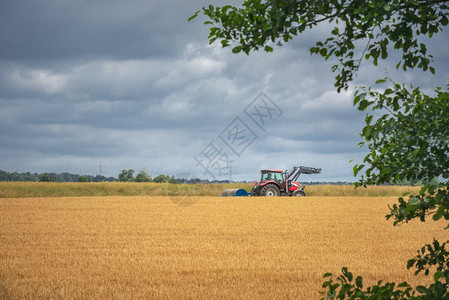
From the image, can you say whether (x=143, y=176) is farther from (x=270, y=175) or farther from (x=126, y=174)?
(x=270, y=175)

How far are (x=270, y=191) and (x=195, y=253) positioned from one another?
2350 centimetres

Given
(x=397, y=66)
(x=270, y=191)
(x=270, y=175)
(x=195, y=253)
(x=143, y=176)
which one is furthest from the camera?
(x=143, y=176)

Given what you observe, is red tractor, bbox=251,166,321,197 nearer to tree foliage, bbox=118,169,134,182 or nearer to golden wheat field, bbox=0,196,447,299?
golden wheat field, bbox=0,196,447,299

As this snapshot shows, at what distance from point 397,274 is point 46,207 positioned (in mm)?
24387

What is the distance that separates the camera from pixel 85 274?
31.7 feet

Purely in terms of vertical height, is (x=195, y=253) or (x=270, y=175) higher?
(x=270, y=175)

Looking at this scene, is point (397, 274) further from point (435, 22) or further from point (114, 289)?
point (435, 22)

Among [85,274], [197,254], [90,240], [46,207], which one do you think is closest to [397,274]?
[197,254]

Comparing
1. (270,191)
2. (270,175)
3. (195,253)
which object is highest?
(270,175)

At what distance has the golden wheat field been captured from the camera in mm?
8453

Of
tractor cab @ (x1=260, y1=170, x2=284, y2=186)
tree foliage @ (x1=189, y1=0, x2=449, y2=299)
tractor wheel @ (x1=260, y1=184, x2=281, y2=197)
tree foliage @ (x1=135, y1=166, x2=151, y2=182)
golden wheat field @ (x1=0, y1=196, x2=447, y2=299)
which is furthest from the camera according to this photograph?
tree foliage @ (x1=135, y1=166, x2=151, y2=182)

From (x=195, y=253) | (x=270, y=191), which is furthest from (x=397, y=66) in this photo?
(x=270, y=191)

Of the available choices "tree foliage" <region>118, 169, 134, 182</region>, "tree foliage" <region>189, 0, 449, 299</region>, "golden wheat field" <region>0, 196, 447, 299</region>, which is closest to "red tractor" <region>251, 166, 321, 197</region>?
"golden wheat field" <region>0, 196, 447, 299</region>

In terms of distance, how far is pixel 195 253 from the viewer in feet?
40.1
